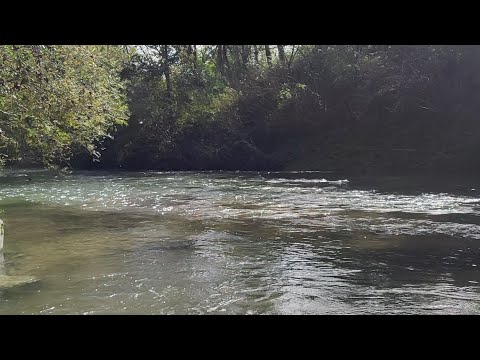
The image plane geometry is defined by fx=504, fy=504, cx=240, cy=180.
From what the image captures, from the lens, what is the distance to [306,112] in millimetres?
36312

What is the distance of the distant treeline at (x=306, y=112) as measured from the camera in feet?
101

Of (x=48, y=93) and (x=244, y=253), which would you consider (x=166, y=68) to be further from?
(x=244, y=253)

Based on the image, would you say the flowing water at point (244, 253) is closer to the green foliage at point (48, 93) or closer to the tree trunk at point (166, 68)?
the green foliage at point (48, 93)

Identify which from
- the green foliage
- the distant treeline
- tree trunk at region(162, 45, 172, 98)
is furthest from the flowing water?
tree trunk at region(162, 45, 172, 98)

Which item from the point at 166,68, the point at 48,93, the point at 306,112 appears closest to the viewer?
the point at 48,93

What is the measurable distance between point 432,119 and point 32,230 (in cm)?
2672

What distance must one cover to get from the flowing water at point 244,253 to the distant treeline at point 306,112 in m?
9.95

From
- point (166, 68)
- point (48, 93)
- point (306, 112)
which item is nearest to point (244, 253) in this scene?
point (48, 93)

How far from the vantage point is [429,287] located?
27.1 feet

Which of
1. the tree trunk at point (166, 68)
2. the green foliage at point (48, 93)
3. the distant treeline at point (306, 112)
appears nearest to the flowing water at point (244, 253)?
the green foliage at point (48, 93)

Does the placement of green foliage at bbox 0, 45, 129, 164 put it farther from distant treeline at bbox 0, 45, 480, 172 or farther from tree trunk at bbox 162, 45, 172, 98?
tree trunk at bbox 162, 45, 172, 98

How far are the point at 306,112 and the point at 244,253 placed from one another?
26.6m
